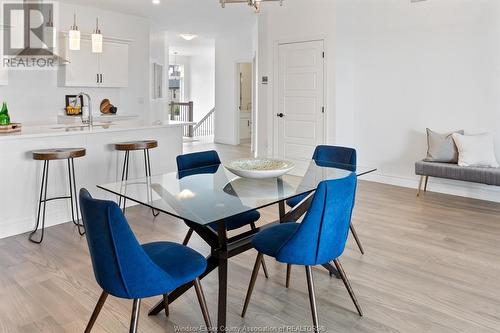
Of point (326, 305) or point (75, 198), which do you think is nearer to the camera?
point (326, 305)

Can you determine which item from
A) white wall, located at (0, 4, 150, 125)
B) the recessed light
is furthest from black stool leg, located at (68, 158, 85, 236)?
the recessed light

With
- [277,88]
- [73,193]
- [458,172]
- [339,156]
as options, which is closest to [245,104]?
[277,88]

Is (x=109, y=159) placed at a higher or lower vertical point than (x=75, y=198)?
higher

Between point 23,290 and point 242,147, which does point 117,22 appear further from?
point 23,290

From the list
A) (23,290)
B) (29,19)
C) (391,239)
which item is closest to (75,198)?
(23,290)

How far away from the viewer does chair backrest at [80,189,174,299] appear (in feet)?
5.49

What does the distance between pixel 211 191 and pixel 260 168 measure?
0.56m

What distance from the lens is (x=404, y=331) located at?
7.38 feet

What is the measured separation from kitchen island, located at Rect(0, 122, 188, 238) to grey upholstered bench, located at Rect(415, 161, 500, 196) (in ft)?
11.0

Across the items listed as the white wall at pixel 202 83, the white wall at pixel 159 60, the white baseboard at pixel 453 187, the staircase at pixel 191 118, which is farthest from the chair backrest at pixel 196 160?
the white wall at pixel 202 83

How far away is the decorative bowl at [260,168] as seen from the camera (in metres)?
2.68

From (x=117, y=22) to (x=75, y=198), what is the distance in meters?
4.11

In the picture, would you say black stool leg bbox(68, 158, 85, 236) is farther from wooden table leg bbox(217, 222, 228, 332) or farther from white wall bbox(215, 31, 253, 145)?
white wall bbox(215, 31, 253, 145)

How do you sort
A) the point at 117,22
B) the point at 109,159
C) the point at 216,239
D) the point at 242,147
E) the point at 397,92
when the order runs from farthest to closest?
1. the point at 242,147
2. the point at 117,22
3. the point at 397,92
4. the point at 109,159
5. the point at 216,239
